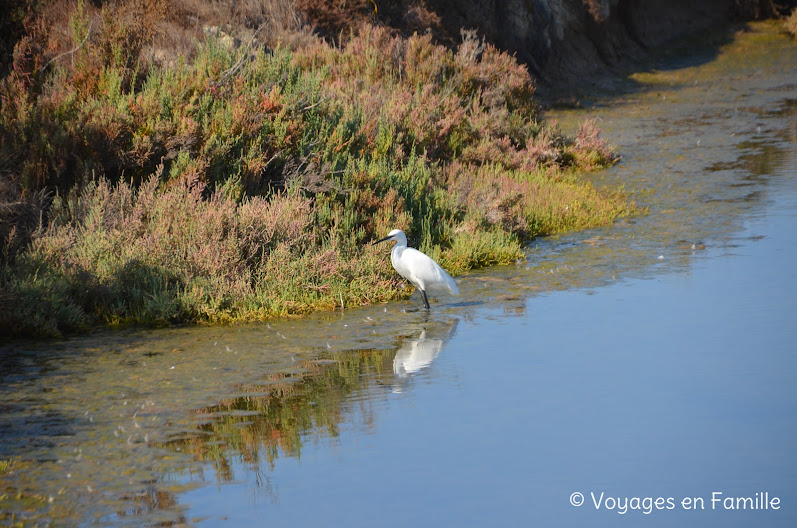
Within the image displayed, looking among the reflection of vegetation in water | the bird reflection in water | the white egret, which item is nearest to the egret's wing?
the white egret

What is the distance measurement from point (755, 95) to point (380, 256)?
62.8 feet

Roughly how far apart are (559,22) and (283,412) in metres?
24.6

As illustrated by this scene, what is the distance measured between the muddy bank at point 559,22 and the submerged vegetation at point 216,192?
7366mm

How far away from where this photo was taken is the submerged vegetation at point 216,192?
30.0 feet

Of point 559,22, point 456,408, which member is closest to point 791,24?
point 559,22

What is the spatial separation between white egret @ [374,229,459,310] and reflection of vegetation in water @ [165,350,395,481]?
5.57ft

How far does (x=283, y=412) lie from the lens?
254 inches

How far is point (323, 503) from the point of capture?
5.05 meters

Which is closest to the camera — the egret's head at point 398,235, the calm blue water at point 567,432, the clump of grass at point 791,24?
the calm blue water at point 567,432

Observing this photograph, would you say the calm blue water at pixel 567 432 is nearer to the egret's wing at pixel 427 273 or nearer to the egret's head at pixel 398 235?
the egret's wing at pixel 427 273

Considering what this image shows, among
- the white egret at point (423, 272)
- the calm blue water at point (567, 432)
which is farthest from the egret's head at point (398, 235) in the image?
the calm blue water at point (567, 432)

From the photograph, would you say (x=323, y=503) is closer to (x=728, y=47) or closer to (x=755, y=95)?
(x=755, y=95)

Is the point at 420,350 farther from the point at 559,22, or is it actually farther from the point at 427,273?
the point at 559,22

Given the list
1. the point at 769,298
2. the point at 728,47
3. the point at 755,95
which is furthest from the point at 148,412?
the point at 728,47
